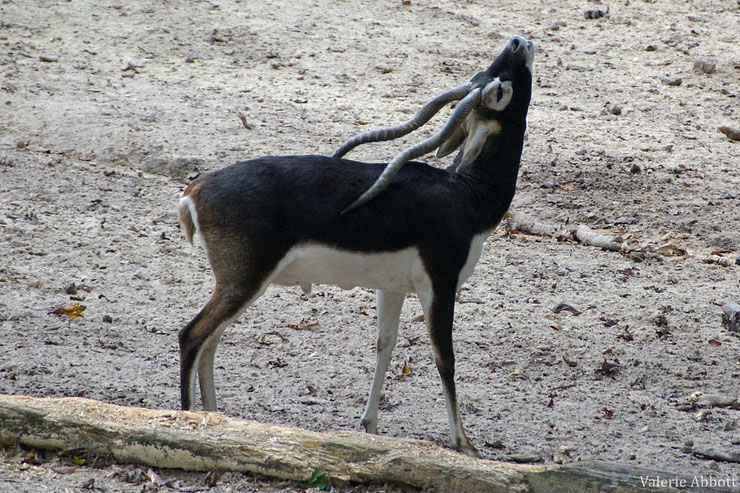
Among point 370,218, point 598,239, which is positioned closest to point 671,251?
point 598,239

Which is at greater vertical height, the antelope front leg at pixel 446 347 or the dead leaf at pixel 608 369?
the antelope front leg at pixel 446 347

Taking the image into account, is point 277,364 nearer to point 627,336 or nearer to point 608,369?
point 608,369

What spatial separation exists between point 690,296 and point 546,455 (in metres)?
2.62

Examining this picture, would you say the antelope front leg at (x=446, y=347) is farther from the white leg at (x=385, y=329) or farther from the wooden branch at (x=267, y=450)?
the wooden branch at (x=267, y=450)

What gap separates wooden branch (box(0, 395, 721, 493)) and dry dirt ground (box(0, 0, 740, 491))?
0.35ft

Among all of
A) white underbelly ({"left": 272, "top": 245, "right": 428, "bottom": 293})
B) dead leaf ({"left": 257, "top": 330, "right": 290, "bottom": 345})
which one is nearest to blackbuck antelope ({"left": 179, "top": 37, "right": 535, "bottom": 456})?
white underbelly ({"left": 272, "top": 245, "right": 428, "bottom": 293})

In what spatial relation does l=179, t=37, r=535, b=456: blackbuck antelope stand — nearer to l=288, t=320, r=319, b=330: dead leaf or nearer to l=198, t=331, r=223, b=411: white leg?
l=198, t=331, r=223, b=411: white leg

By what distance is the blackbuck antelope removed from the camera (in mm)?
4148

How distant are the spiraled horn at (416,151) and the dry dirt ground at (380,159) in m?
1.40

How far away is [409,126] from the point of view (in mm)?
4480

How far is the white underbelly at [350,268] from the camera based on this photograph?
421cm

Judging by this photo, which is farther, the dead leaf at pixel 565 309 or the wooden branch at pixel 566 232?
the wooden branch at pixel 566 232

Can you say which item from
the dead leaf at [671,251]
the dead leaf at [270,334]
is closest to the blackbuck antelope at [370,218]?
the dead leaf at [270,334]

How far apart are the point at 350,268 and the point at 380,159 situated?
436 centimetres
